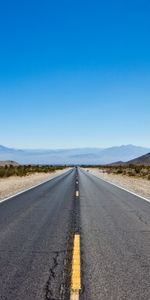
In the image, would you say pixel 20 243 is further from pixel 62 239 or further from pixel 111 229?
pixel 111 229

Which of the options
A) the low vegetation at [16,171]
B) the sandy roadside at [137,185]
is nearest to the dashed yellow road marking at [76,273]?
the sandy roadside at [137,185]

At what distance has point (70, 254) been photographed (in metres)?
7.30

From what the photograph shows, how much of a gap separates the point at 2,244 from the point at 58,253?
4.41 feet

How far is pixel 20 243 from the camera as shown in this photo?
27.1 feet

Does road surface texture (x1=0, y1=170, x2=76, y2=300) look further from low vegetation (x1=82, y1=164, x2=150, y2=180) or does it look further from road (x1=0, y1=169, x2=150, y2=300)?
low vegetation (x1=82, y1=164, x2=150, y2=180)

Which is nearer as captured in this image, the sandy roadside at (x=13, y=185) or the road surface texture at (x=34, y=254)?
the road surface texture at (x=34, y=254)

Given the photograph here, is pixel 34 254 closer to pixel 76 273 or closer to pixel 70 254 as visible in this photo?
pixel 70 254

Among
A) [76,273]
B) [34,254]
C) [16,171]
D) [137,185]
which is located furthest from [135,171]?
[76,273]

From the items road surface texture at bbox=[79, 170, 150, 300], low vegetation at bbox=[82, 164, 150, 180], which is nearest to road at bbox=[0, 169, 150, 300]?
road surface texture at bbox=[79, 170, 150, 300]

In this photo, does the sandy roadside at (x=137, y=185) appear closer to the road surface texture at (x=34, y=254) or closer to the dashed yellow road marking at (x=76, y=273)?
the road surface texture at (x=34, y=254)

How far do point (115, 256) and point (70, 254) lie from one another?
2.61 ft

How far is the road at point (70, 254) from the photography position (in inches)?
209

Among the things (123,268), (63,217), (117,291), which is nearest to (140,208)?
(63,217)

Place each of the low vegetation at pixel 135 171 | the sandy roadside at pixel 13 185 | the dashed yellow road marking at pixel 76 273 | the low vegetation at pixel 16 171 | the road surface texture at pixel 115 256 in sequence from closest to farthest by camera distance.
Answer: the dashed yellow road marking at pixel 76 273, the road surface texture at pixel 115 256, the sandy roadside at pixel 13 185, the low vegetation at pixel 16 171, the low vegetation at pixel 135 171
